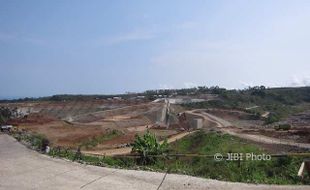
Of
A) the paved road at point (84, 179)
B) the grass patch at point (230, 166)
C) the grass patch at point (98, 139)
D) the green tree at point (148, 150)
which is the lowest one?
the grass patch at point (98, 139)

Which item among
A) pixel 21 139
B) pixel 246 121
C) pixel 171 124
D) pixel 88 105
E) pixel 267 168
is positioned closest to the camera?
pixel 267 168

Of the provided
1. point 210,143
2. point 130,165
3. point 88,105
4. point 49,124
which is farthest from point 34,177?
point 88,105

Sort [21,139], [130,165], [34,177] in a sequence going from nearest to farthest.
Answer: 1. [34,177]
2. [130,165]
3. [21,139]

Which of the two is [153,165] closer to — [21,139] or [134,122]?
[21,139]

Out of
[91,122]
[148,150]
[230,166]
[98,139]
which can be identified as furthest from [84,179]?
[91,122]

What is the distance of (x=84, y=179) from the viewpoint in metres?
14.2

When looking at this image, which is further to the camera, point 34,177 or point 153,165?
point 153,165

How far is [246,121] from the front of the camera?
68625 mm

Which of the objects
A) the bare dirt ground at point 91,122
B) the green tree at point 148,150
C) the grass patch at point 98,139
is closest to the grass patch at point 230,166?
the green tree at point 148,150

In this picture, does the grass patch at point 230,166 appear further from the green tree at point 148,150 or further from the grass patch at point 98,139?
the grass patch at point 98,139

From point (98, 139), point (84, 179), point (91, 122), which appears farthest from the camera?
point (91, 122)

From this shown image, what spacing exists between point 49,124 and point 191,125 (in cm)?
1733

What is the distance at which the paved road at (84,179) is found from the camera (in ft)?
43.2

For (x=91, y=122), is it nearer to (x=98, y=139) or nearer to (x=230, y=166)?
(x=98, y=139)
